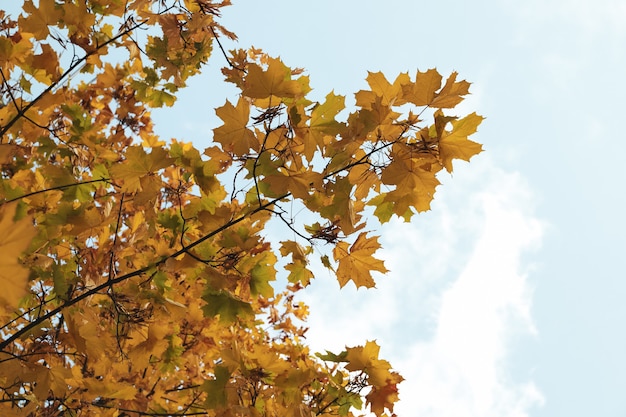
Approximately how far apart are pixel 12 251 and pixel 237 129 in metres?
1.13

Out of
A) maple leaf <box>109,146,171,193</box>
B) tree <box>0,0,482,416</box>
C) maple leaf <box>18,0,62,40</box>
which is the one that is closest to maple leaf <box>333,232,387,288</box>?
tree <box>0,0,482,416</box>

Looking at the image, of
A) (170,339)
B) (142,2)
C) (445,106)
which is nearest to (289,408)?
(170,339)

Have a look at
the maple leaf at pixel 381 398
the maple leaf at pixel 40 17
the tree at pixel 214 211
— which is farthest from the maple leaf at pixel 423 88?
the maple leaf at pixel 40 17

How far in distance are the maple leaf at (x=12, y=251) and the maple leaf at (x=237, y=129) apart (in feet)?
3.52

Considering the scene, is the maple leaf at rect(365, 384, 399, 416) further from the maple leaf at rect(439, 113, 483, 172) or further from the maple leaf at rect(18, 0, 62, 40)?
the maple leaf at rect(18, 0, 62, 40)

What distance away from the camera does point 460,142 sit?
164 centimetres

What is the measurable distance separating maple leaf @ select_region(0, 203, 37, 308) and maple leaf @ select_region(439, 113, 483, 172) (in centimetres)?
130

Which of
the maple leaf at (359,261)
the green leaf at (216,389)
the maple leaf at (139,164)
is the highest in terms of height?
the maple leaf at (139,164)

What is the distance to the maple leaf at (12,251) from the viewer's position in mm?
684

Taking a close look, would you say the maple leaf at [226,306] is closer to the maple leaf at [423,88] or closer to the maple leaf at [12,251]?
the maple leaf at [423,88]

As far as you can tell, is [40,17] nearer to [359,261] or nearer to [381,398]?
[359,261]

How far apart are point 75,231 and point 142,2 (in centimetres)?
119

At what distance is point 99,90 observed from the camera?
4254 millimetres

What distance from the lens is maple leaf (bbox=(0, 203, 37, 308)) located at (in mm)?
684
